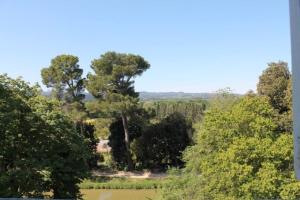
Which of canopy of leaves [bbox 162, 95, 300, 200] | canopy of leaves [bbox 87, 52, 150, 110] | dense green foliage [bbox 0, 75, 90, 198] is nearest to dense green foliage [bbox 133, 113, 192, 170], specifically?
canopy of leaves [bbox 87, 52, 150, 110]

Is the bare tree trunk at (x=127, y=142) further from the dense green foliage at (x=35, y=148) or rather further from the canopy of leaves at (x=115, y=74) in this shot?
the dense green foliage at (x=35, y=148)

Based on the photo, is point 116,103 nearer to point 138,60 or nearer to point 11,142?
point 138,60

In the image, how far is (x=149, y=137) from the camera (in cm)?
3928

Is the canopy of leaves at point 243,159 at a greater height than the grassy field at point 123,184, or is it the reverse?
the canopy of leaves at point 243,159

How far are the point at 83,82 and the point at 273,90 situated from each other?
16816 millimetres

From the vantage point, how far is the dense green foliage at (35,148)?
48.1 ft

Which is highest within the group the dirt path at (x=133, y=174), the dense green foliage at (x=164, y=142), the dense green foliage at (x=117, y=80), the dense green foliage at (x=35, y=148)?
the dense green foliage at (x=117, y=80)

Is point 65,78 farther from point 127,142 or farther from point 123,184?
point 123,184

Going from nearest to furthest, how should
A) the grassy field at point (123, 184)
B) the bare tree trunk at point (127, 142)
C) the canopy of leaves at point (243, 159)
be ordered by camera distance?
the canopy of leaves at point (243, 159) → the grassy field at point (123, 184) → the bare tree trunk at point (127, 142)

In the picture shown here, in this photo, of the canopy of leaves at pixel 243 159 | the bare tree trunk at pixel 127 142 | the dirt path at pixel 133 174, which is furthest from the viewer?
the bare tree trunk at pixel 127 142

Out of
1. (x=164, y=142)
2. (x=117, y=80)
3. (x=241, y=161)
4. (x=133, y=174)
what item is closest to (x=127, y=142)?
(x=133, y=174)

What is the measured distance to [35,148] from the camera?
52.4 feet

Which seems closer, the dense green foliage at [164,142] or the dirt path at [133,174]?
the dirt path at [133,174]

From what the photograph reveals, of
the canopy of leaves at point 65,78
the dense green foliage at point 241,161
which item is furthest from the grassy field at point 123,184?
the dense green foliage at point 241,161
